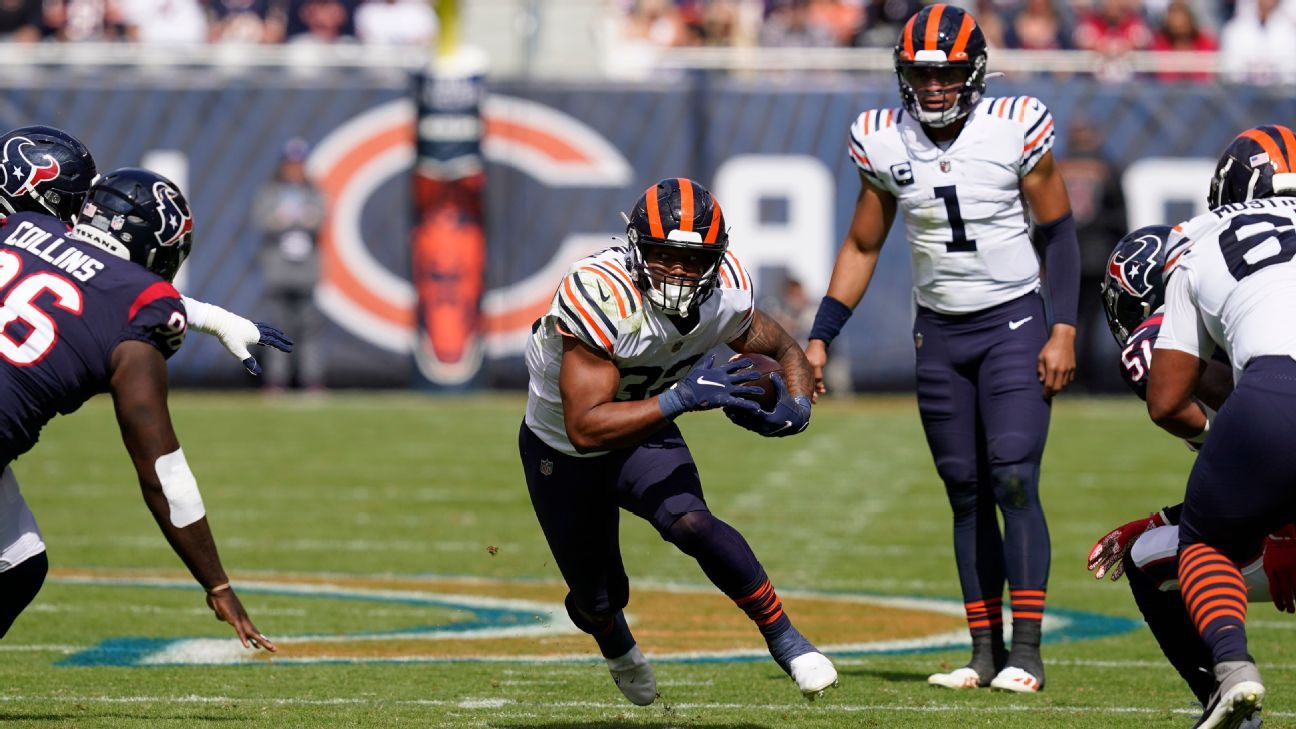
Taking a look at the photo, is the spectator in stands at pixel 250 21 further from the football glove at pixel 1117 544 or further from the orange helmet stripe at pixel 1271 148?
the orange helmet stripe at pixel 1271 148

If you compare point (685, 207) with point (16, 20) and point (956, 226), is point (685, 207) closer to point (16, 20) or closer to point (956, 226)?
point (956, 226)

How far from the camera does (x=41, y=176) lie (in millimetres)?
5398

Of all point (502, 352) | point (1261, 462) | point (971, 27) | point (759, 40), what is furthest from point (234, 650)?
point (759, 40)

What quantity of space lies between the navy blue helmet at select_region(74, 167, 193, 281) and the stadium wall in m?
10.9

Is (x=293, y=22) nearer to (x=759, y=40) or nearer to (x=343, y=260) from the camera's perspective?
(x=343, y=260)

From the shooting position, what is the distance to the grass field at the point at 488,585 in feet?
18.8

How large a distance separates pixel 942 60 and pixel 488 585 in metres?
3.18

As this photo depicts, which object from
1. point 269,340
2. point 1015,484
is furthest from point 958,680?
point 269,340

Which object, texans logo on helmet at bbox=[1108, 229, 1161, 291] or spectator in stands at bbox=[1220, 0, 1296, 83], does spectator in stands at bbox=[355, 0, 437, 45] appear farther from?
texans logo on helmet at bbox=[1108, 229, 1161, 291]

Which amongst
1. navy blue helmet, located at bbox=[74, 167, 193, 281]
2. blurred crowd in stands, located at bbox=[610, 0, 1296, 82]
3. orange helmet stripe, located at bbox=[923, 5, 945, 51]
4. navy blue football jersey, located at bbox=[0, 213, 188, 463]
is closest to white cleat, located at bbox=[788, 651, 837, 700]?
navy blue football jersey, located at bbox=[0, 213, 188, 463]

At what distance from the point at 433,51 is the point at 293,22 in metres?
1.95

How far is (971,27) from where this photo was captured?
6.25 m

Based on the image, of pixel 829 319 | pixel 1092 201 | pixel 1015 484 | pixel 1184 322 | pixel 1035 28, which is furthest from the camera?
pixel 1035 28

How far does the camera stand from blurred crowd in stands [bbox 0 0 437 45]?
17.6 m
